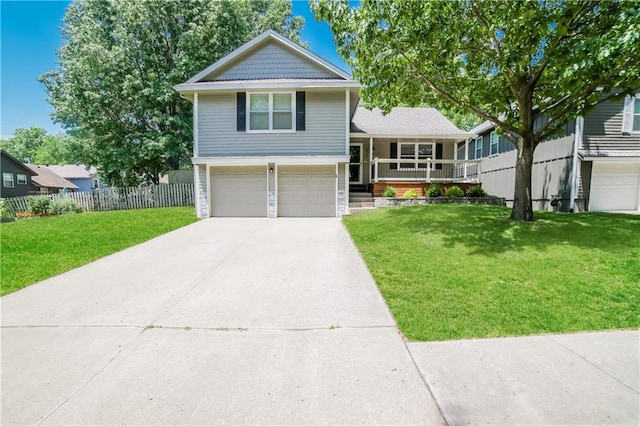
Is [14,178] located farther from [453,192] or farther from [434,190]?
[453,192]

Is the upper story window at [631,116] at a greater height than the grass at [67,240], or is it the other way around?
the upper story window at [631,116]

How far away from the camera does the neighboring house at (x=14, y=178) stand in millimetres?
27656

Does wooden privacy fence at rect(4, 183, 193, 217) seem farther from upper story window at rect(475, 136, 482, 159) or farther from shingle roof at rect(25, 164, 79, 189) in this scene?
shingle roof at rect(25, 164, 79, 189)

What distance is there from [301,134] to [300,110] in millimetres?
938

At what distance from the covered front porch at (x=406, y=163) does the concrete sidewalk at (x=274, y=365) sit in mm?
10721

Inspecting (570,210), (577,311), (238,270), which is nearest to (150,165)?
(238,270)

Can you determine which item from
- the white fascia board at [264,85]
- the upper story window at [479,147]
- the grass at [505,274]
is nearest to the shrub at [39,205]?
the white fascia board at [264,85]

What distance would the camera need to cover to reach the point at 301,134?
1175 cm

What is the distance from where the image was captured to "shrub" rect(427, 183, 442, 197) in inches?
498

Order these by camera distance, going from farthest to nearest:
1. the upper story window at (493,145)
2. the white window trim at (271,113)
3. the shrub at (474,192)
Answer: the upper story window at (493,145), the shrub at (474,192), the white window trim at (271,113)

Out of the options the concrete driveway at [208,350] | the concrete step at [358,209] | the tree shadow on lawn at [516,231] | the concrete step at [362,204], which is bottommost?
the concrete driveway at [208,350]

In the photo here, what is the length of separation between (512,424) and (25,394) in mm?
3776

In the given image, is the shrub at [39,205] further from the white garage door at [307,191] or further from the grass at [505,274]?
the grass at [505,274]

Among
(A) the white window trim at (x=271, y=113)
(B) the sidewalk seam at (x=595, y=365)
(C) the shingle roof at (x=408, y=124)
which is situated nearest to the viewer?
(B) the sidewalk seam at (x=595, y=365)
